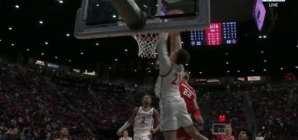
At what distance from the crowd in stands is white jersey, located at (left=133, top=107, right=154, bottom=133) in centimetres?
1309

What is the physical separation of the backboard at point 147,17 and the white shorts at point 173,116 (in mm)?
1489

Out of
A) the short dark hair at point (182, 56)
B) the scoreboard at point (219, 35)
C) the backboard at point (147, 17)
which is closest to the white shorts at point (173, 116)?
the short dark hair at point (182, 56)

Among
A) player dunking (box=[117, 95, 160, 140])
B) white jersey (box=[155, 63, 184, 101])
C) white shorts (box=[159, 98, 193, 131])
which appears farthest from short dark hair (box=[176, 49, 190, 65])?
player dunking (box=[117, 95, 160, 140])

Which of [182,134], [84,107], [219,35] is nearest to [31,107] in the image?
[84,107]

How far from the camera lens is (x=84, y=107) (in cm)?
3169

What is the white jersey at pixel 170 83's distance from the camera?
13.9 feet

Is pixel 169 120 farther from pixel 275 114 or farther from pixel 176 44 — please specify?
pixel 275 114

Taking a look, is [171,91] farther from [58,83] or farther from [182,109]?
[58,83]

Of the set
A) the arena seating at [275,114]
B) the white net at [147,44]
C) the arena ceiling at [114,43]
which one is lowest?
the arena seating at [275,114]

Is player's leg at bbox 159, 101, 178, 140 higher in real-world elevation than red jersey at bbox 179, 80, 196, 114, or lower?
lower

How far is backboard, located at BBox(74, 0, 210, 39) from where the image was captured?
17.3ft

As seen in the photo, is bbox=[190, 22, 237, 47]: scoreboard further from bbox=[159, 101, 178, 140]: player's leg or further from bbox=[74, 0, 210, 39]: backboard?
bbox=[159, 101, 178, 140]: player's leg

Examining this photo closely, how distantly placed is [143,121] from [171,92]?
2.43 metres

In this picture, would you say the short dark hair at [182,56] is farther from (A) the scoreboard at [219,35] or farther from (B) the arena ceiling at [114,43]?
(B) the arena ceiling at [114,43]
